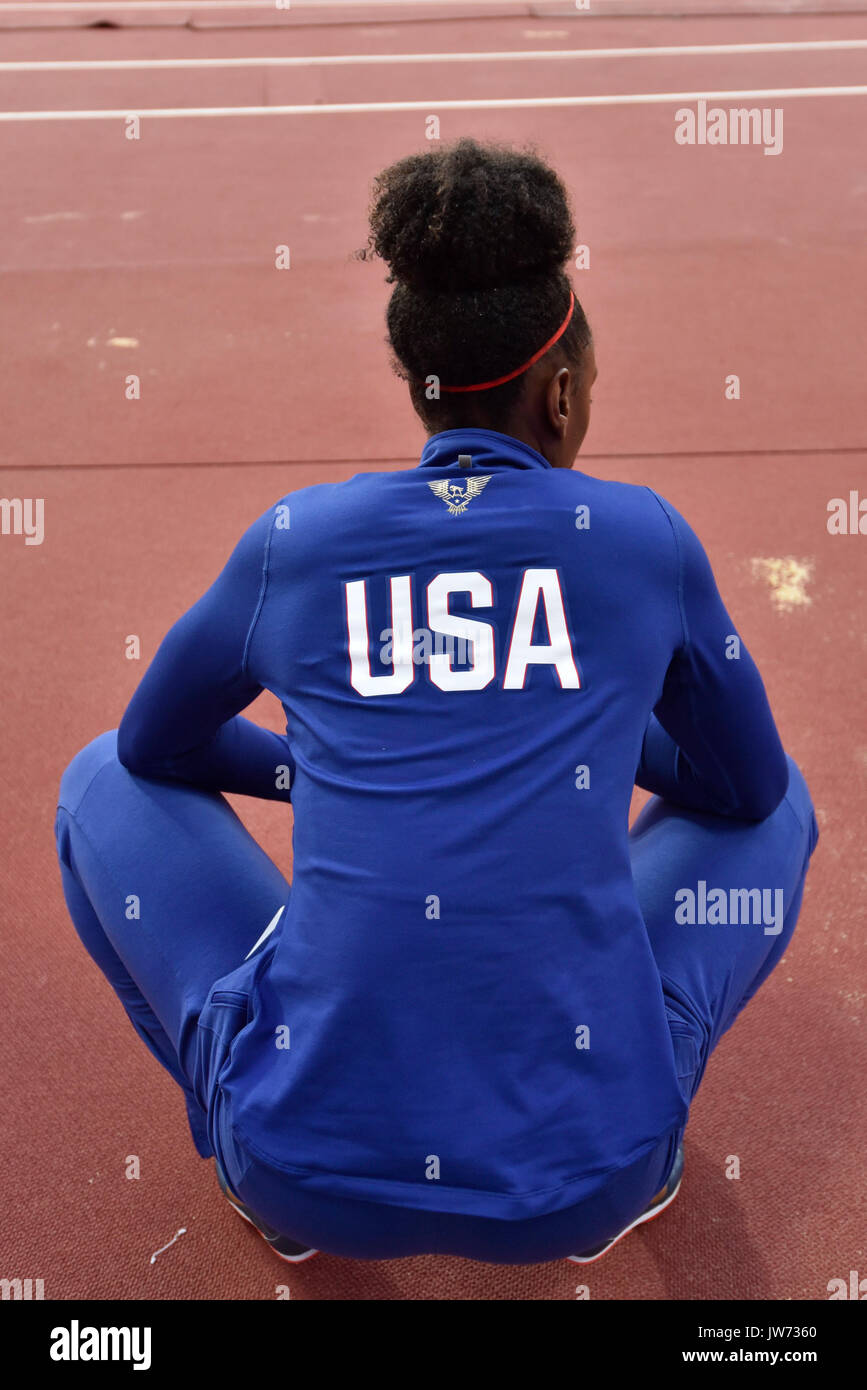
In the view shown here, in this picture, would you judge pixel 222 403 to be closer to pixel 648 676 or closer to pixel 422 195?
pixel 422 195

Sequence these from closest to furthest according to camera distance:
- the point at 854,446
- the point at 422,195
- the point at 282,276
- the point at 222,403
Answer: the point at 422,195, the point at 854,446, the point at 222,403, the point at 282,276

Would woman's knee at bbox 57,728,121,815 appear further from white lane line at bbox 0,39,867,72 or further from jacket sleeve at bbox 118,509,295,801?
white lane line at bbox 0,39,867,72

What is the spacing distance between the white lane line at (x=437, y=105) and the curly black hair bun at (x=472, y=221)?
669cm

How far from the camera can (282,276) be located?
5762 millimetres

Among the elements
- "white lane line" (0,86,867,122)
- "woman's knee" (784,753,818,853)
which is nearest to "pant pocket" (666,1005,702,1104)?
"woman's knee" (784,753,818,853)

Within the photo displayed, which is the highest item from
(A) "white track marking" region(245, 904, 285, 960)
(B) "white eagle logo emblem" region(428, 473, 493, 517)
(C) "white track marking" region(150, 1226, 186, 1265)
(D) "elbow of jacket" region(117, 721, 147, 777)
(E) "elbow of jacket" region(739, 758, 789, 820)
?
(B) "white eagle logo emblem" region(428, 473, 493, 517)

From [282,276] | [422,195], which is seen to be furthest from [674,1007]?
[282,276]

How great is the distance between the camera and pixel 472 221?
1.54m

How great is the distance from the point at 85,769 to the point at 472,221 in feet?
3.15

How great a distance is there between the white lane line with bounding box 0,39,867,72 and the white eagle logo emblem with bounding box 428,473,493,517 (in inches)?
324

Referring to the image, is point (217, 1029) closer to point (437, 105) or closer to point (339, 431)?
point (339, 431)

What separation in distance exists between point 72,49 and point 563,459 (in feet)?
30.7

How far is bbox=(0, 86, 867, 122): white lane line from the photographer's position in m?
7.77

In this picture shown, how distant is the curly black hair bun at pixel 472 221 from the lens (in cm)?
155
